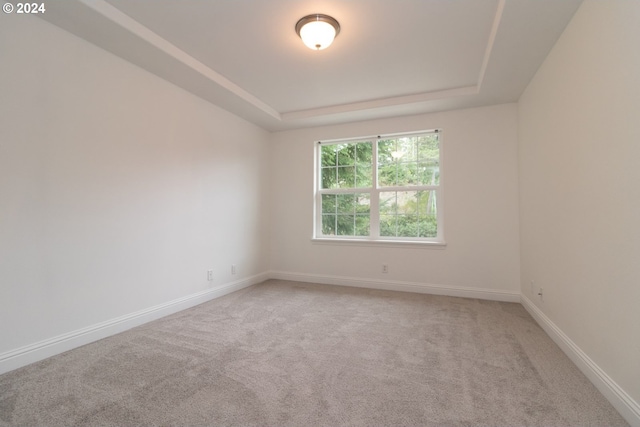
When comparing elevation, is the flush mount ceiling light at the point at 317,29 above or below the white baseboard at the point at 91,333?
above

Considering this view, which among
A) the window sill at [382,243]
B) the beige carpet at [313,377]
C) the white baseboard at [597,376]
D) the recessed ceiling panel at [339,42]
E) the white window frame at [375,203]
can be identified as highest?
the recessed ceiling panel at [339,42]

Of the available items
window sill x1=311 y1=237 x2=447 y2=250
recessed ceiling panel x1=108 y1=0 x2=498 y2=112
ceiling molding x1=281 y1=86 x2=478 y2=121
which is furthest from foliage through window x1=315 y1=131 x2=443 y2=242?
recessed ceiling panel x1=108 y1=0 x2=498 y2=112

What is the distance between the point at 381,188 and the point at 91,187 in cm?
336

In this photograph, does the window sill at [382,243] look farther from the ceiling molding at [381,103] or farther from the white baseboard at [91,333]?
A: the ceiling molding at [381,103]

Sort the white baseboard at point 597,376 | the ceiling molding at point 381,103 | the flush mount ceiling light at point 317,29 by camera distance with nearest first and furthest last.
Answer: the white baseboard at point 597,376 → the flush mount ceiling light at point 317,29 → the ceiling molding at point 381,103

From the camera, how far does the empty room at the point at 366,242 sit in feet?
5.15

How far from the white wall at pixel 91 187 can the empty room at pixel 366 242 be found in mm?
16

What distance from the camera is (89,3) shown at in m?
1.93

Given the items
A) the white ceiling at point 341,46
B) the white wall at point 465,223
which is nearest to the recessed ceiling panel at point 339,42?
the white ceiling at point 341,46

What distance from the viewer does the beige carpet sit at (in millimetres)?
1457

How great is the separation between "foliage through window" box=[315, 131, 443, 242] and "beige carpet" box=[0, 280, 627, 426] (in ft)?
4.98

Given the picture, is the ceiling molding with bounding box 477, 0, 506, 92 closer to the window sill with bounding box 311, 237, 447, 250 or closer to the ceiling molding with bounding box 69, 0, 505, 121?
the ceiling molding with bounding box 69, 0, 505, 121

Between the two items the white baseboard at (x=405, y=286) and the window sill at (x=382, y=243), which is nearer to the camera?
the white baseboard at (x=405, y=286)

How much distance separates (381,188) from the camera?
422 cm
